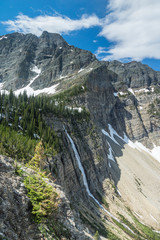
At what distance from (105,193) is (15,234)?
155 feet

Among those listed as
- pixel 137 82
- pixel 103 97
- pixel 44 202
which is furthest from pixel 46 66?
pixel 44 202

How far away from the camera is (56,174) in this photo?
1230 inches

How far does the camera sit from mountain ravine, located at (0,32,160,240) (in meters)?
10.2

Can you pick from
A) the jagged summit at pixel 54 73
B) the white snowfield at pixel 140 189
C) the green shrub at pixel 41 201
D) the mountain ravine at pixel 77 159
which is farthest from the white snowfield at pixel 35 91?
the green shrub at pixel 41 201

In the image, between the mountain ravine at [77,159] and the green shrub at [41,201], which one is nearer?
the green shrub at [41,201]

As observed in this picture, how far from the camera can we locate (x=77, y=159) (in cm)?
4800

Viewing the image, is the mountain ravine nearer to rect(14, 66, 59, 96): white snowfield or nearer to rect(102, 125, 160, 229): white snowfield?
rect(102, 125, 160, 229): white snowfield

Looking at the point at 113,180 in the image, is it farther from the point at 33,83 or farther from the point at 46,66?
the point at 46,66

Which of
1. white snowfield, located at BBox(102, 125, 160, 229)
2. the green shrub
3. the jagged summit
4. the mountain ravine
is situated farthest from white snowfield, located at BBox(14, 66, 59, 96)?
the green shrub

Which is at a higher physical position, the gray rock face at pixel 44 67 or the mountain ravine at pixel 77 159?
the gray rock face at pixel 44 67

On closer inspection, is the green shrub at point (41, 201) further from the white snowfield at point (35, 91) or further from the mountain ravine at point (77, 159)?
the white snowfield at point (35, 91)

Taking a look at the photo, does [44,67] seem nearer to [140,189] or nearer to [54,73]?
[54,73]

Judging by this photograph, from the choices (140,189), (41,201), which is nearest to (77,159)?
(140,189)

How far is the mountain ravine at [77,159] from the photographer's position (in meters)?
10.2
